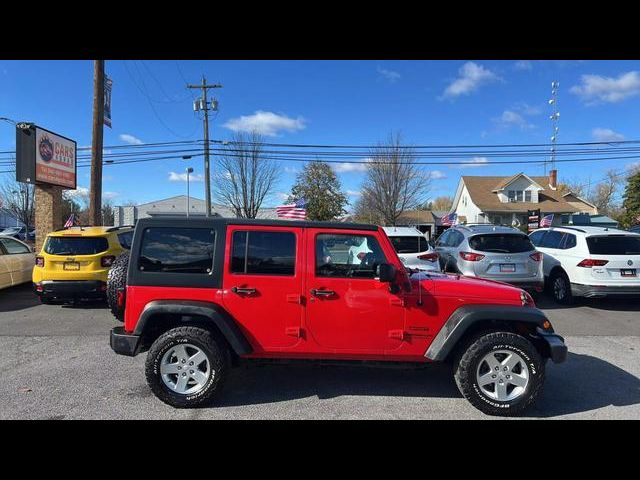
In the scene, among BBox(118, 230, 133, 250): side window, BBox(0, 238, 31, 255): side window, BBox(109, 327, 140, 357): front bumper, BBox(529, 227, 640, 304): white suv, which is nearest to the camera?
BBox(109, 327, 140, 357): front bumper

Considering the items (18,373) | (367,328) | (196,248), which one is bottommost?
(18,373)

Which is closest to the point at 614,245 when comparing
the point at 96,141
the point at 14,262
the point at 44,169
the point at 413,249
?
the point at 413,249

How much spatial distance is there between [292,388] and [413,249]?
4917mm

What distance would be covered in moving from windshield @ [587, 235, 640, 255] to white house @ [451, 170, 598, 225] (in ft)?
100

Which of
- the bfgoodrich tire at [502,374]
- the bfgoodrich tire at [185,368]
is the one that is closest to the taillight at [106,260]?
the bfgoodrich tire at [185,368]

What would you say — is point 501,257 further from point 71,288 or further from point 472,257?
point 71,288

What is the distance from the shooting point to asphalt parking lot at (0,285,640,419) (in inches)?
147

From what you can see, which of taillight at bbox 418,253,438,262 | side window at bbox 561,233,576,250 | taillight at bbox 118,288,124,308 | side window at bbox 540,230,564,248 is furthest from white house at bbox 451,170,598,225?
taillight at bbox 118,288,124,308

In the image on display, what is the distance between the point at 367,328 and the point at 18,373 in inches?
160

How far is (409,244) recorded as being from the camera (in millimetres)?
8461

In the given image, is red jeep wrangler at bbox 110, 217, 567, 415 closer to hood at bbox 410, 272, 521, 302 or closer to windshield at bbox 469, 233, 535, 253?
hood at bbox 410, 272, 521, 302

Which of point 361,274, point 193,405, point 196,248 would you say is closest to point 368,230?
point 361,274
